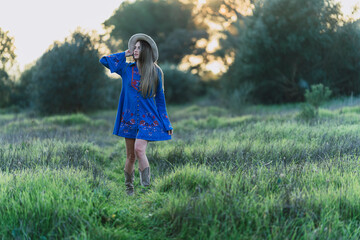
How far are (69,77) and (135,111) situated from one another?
42.3 ft

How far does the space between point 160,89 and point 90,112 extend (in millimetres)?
13650

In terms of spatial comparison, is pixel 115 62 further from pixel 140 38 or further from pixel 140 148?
pixel 140 148

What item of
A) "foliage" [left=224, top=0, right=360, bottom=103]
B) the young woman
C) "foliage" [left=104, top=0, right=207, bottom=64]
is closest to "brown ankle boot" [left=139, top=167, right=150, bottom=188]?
the young woman

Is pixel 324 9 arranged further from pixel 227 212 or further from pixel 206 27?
pixel 206 27

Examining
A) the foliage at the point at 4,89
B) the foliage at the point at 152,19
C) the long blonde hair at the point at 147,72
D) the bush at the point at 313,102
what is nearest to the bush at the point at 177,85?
the foliage at the point at 4,89

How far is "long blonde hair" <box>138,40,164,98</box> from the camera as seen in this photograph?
4.28m

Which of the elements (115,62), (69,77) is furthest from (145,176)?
(69,77)

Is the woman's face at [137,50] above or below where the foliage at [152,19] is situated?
below

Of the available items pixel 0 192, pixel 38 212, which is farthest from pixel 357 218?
pixel 0 192

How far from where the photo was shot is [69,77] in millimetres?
16250

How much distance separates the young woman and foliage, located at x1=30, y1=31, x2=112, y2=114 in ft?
40.9

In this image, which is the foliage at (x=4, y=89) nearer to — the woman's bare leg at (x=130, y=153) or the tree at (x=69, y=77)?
the tree at (x=69, y=77)

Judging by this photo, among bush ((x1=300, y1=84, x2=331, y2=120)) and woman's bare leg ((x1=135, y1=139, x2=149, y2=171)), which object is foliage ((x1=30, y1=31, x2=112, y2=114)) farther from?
woman's bare leg ((x1=135, y1=139, x2=149, y2=171))

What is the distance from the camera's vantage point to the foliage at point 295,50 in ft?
56.5
